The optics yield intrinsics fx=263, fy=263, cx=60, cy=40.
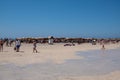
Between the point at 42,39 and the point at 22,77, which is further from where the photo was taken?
the point at 42,39

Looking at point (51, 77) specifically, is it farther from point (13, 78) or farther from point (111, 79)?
point (111, 79)

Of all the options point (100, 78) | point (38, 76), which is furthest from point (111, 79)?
point (38, 76)

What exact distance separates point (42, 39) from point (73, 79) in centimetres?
4751

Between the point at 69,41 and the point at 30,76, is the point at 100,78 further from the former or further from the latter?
the point at 69,41

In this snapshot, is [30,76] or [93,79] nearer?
[93,79]

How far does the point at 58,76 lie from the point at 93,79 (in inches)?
62.1

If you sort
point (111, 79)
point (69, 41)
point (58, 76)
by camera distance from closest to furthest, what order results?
point (111, 79), point (58, 76), point (69, 41)

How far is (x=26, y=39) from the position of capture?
58.2 m

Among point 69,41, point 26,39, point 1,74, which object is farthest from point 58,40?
point 1,74

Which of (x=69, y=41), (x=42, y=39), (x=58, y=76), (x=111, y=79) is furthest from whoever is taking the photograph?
(x=69, y=41)

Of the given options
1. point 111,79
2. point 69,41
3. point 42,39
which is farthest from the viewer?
point 69,41

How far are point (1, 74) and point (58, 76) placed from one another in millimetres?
2586

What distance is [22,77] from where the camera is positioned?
10.8 metres

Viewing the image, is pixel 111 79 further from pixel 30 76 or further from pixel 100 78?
pixel 30 76
